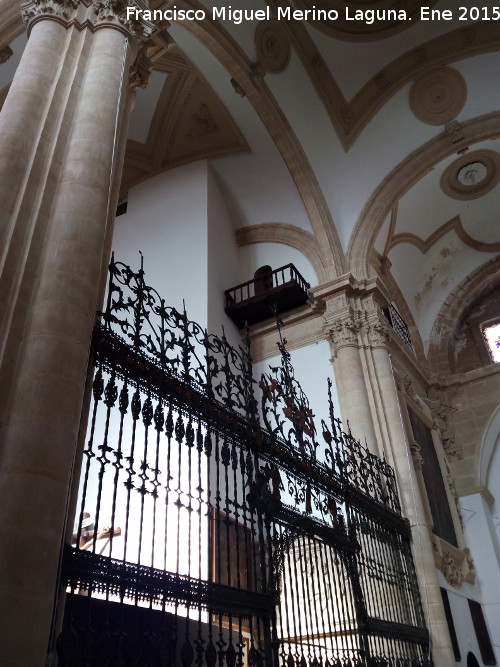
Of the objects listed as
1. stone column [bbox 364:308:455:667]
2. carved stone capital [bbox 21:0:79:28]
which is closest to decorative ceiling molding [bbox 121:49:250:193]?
stone column [bbox 364:308:455:667]

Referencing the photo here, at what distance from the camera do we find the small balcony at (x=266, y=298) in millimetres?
10227

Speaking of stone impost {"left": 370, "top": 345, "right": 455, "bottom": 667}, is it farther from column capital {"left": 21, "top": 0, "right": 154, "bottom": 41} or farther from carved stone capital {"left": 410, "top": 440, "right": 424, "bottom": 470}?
column capital {"left": 21, "top": 0, "right": 154, "bottom": 41}

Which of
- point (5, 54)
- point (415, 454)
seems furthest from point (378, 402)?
point (5, 54)

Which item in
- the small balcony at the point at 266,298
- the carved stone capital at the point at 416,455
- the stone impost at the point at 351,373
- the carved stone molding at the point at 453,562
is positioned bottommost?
the carved stone molding at the point at 453,562

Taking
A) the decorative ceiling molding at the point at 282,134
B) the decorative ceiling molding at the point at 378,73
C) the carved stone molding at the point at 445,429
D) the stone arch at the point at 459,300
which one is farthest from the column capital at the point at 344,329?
the stone arch at the point at 459,300

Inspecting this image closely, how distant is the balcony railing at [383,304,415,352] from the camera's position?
11.2 metres

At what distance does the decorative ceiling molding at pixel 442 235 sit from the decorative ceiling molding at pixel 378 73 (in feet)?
8.12

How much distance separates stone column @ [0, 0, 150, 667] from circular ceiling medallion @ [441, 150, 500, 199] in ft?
29.5

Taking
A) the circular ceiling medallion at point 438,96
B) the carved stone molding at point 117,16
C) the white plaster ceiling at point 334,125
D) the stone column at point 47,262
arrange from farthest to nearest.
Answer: the circular ceiling medallion at point 438,96
the white plaster ceiling at point 334,125
the carved stone molding at point 117,16
the stone column at point 47,262

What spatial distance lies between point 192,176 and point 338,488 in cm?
794

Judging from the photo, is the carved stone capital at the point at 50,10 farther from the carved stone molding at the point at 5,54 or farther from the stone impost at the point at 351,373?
the stone impost at the point at 351,373

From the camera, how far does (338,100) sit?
36.5 ft

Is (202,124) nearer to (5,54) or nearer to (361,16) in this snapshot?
(361,16)

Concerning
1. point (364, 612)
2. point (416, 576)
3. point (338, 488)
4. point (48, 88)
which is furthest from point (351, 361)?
point (48, 88)
